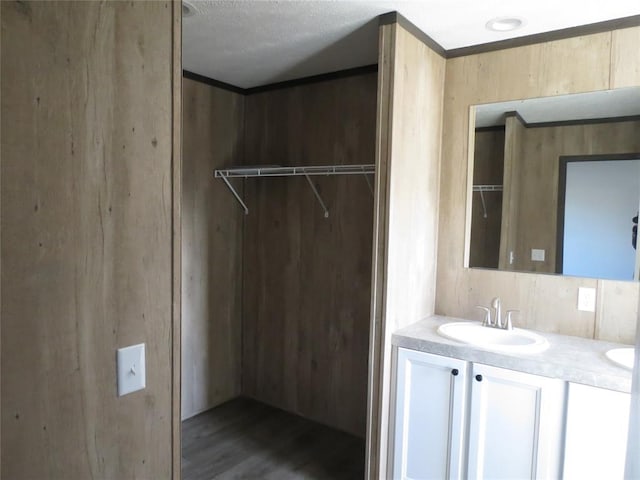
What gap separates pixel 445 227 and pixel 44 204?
214 centimetres

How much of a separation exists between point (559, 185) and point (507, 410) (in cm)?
117

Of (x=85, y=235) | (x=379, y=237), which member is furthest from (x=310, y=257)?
(x=85, y=235)

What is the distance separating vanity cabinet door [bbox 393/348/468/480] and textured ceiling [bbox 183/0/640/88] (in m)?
1.60

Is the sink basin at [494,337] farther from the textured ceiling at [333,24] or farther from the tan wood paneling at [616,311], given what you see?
the textured ceiling at [333,24]

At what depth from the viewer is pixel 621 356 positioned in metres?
1.94

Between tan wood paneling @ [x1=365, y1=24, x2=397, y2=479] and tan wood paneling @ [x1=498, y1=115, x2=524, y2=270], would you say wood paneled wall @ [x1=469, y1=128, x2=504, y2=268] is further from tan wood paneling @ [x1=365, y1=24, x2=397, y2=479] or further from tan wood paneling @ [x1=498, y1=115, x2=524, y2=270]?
tan wood paneling @ [x1=365, y1=24, x2=397, y2=479]

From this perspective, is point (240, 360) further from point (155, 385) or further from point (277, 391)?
point (155, 385)

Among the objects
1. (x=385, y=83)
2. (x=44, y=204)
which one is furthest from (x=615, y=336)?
(x=44, y=204)

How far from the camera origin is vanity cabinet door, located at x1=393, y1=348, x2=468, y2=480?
6.84 ft

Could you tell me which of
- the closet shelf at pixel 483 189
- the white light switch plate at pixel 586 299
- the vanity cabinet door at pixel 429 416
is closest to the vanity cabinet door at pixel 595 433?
the vanity cabinet door at pixel 429 416

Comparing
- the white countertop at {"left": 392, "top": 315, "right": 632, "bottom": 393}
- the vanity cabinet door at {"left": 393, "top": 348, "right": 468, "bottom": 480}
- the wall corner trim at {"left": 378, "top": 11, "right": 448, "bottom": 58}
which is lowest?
the vanity cabinet door at {"left": 393, "top": 348, "right": 468, "bottom": 480}

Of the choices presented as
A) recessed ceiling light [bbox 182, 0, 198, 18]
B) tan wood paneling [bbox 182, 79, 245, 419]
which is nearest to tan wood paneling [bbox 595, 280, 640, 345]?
recessed ceiling light [bbox 182, 0, 198, 18]

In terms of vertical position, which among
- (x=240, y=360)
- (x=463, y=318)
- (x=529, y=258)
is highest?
(x=529, y=258)

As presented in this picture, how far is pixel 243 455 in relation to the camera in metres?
2.79
